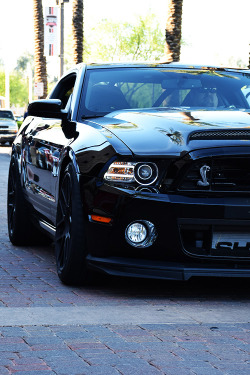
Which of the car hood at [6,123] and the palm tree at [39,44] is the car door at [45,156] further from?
the car hood at [6,123]

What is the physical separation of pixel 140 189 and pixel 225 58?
7636 inches

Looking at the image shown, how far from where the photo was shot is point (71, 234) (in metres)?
5.73

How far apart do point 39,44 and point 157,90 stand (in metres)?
29.8

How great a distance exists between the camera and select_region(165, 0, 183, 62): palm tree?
25.6m

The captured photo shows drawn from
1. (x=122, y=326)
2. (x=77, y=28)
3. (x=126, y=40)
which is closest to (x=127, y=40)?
(x=126, y=40)

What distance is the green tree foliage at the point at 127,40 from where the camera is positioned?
68.8m

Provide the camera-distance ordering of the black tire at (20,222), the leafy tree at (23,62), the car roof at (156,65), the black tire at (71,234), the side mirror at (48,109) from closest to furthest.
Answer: the black tire at (71,234) → the side mirror at (48,109) → the car roof at (156,65) → the black tire at (20,222) → the leafy tree at (23,62)

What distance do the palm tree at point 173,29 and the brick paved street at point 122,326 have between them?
19952mm

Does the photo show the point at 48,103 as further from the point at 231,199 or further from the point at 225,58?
the point at 225,58

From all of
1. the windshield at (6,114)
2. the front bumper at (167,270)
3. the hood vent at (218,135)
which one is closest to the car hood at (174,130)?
the hood vent at (218,135)

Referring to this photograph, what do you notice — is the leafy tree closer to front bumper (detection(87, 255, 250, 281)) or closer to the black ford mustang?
the black ford mustang

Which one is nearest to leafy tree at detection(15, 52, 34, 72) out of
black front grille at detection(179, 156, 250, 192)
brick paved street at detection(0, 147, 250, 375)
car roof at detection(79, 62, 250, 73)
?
car roof at detection(79, 62, 250, 73)

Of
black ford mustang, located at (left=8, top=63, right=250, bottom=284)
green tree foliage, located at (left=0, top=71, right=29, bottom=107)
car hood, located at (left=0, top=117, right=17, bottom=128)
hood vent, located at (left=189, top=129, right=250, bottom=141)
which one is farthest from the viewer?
green tree foliage, located at (left=0, top=71, right=29, bottom=107)

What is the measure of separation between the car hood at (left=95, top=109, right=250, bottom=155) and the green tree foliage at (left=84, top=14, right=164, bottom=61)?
207 feet
